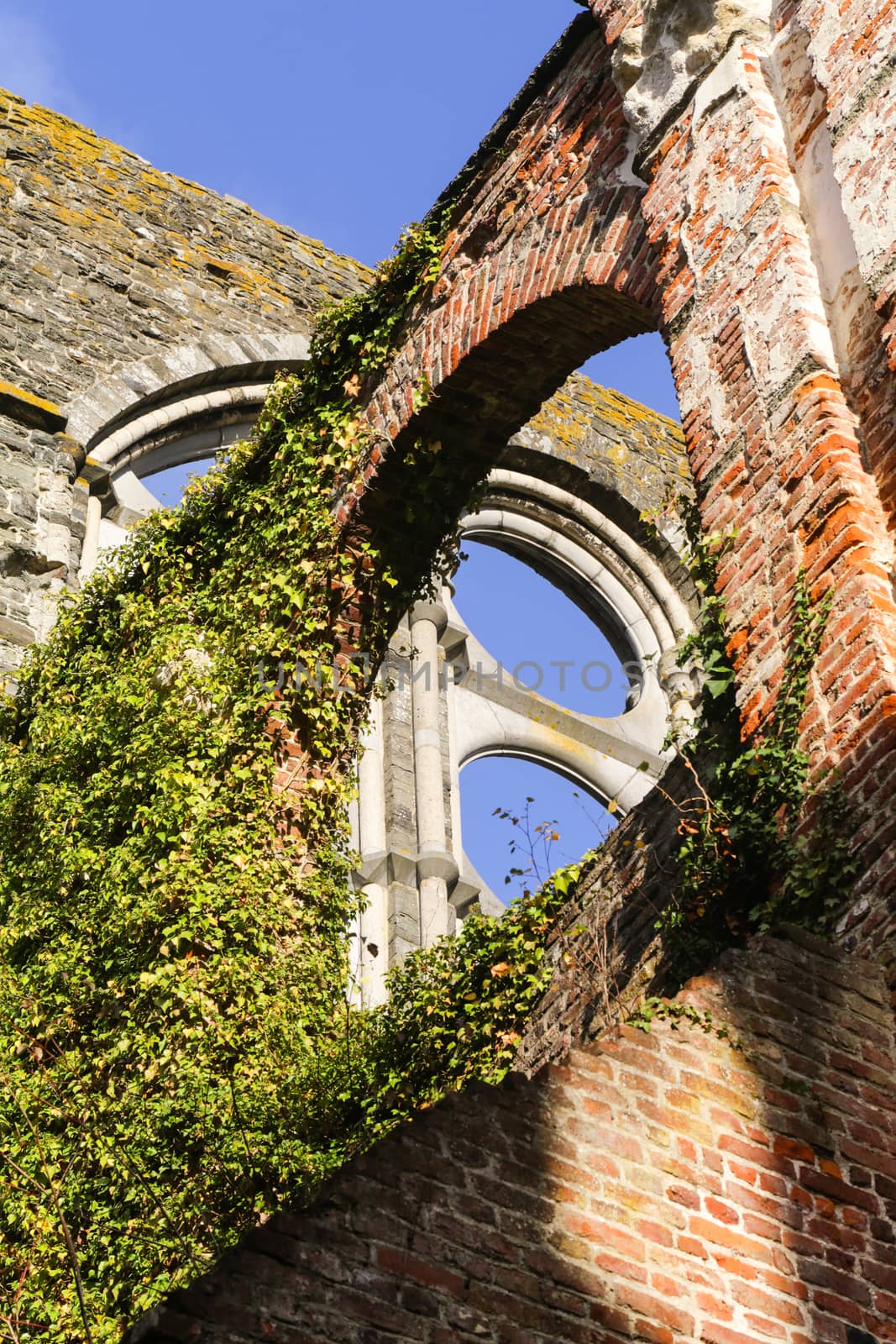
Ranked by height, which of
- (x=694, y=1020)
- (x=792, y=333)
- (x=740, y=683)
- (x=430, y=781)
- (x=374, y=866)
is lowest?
(x=694, y=1020)

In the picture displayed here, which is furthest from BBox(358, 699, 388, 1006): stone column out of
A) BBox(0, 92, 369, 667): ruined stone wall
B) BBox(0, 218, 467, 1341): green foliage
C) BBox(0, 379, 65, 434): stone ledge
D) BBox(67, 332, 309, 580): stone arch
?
BBox(0, 379, 65, 434): stone ledge

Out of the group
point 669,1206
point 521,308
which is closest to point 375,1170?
point 669,1206

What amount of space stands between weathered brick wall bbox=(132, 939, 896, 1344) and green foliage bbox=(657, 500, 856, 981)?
0.25 meters

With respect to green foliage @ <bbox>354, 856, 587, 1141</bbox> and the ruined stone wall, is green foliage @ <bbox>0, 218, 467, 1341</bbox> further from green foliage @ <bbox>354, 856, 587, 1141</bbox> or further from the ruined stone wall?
the ruined stone wall

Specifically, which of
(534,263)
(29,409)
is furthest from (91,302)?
(534,263)

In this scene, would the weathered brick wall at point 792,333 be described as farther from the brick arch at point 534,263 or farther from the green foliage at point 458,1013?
the green foliage at point 458,1013

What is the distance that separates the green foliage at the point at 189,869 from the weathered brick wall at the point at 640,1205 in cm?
171

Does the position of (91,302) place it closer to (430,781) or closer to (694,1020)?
(430,781)

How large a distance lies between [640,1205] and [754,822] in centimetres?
115

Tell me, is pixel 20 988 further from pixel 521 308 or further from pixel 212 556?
pixel 521 308

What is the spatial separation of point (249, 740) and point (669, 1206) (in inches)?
150

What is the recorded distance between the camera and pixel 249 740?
715 centimetres

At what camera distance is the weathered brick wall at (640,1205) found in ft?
10.8

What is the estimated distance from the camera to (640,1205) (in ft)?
12.0
